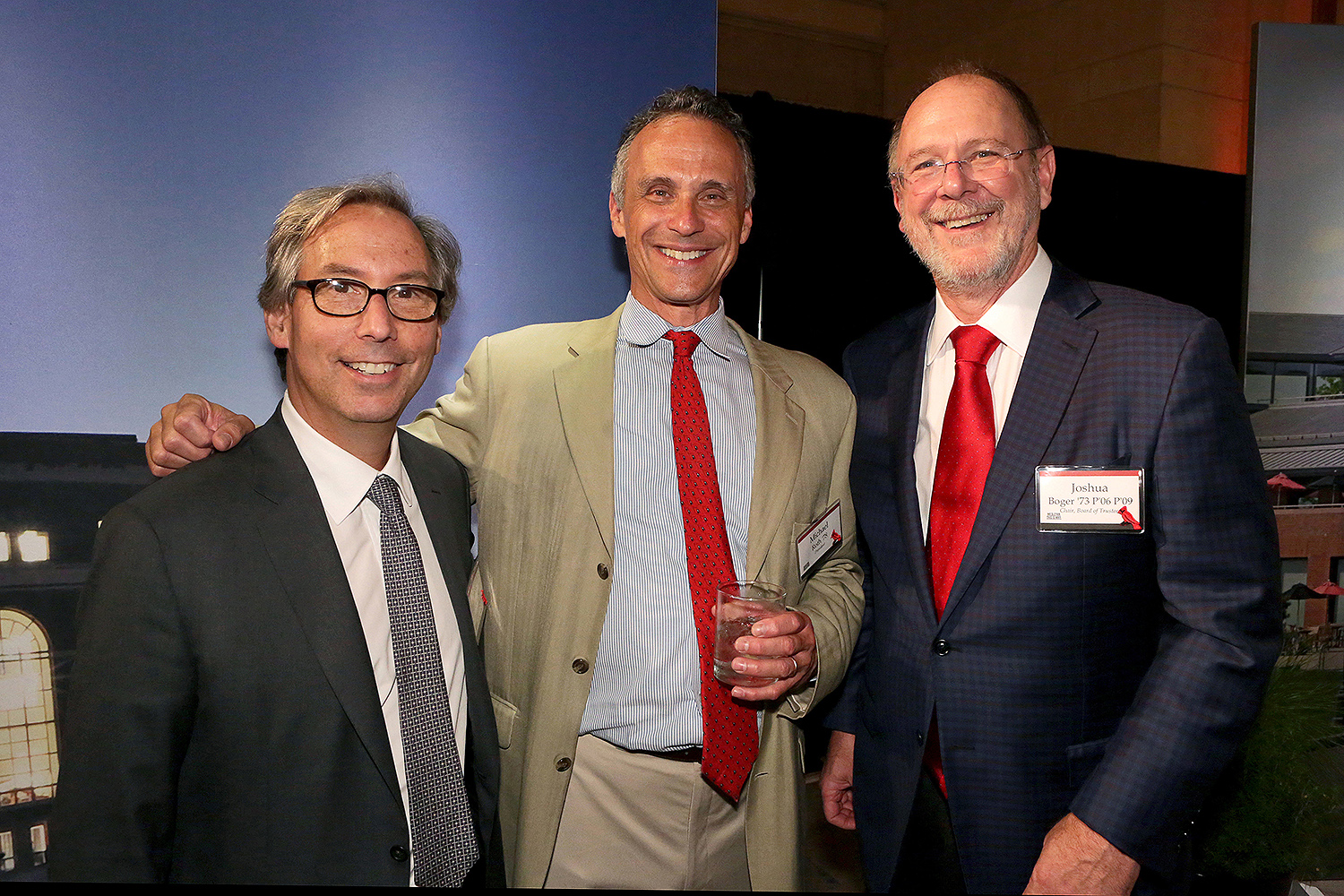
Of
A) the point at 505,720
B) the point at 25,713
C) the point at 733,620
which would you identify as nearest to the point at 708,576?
the point at 733,620

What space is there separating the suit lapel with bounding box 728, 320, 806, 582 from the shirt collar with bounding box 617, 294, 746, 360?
0.09 meters

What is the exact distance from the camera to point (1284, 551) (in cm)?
413

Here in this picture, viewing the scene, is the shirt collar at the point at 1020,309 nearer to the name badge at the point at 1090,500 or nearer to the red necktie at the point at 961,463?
the red necktie at the point at 961,463

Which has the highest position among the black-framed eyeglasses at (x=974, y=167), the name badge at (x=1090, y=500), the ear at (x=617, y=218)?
the black-framed eyeglasses at (x=974, y=167)

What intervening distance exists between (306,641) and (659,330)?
3.73 ft

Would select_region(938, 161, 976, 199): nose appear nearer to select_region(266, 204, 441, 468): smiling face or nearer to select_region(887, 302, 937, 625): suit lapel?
select_region(887, 302, 937, 625): suit lapel

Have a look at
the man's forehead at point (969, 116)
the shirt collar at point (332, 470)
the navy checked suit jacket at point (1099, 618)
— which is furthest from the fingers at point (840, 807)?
the man's forehead at point (969, 116)

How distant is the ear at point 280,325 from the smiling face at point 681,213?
891 millimetres

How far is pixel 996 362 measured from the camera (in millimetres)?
2049

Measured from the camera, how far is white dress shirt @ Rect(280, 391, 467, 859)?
165cm

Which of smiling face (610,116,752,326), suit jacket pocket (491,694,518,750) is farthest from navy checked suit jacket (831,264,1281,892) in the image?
suit jacket pocket (491,694,518,750)

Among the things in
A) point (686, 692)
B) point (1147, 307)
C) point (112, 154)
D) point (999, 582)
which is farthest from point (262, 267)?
point (1147, 307)

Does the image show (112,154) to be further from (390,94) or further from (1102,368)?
(1102,368)

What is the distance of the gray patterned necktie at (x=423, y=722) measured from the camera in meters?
1.63
